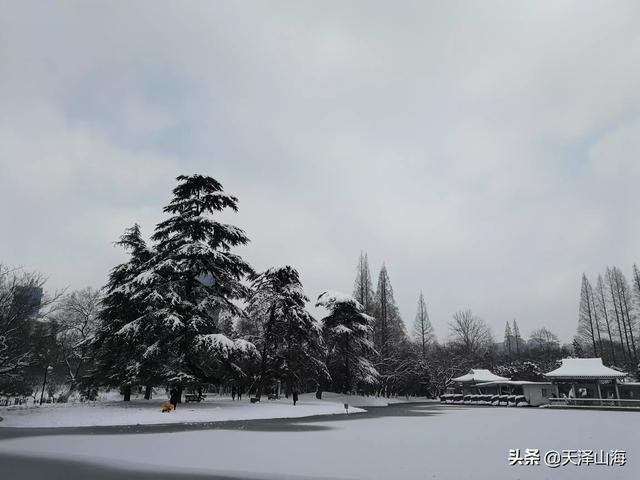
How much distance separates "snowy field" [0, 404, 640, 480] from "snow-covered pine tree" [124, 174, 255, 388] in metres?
7.51

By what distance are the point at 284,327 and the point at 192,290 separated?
9954mm

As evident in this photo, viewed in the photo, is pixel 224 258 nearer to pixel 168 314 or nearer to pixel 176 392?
pixel 168 314

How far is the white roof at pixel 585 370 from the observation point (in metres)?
35.8

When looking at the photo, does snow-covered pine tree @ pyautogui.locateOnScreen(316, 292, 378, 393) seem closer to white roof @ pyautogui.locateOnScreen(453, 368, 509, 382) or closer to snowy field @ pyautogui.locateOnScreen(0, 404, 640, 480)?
white roof @ pyautogui.locateOnScreen(453, 368, 509, 382)

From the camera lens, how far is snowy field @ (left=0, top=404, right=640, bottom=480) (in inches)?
335

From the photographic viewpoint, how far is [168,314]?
73.3 ft

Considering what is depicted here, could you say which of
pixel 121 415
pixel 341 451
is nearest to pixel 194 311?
pixel 121 415

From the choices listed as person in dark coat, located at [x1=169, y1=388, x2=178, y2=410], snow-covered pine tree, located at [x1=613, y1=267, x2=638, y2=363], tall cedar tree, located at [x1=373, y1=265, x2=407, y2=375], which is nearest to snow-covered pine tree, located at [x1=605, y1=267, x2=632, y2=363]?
snow-covered pine tree, located at [x1=613, y1=267, x2=638, y2=363]

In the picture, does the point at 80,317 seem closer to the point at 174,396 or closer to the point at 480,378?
the point at 174,396

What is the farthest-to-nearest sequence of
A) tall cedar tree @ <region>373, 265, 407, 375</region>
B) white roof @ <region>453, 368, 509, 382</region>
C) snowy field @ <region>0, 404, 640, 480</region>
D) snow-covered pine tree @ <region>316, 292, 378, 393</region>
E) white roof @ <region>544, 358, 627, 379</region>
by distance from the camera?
tall cedar tree @ <region>373, 265, 407, 375</region>
white roof @ <region>453, 368, 509, 382</region>
snow-covered pine tree @ <region>316, 292, 378, 393</region>
white roof @ <region>544, 358, 627, 379</region>
snowy field @ <region>0, 404, 640, 480</region>

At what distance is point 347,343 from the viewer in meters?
41.5

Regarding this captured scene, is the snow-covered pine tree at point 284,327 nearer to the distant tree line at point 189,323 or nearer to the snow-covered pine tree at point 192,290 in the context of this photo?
the distant tree line at point 189,323

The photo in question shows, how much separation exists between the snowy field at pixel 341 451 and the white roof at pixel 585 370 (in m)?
24.2

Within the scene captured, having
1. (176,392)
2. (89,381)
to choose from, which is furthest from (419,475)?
(89,381)
